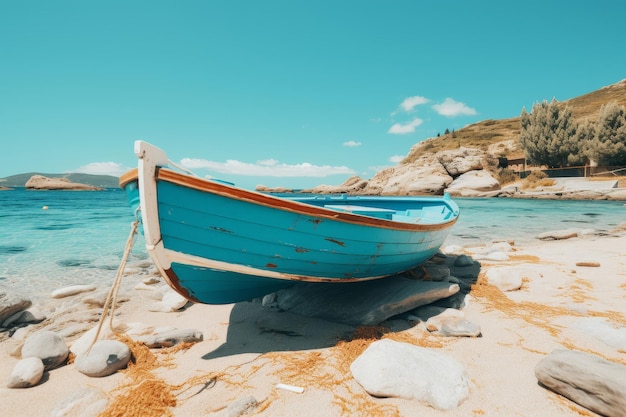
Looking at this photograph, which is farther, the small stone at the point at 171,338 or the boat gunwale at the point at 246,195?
the small stone at the point at 171,338

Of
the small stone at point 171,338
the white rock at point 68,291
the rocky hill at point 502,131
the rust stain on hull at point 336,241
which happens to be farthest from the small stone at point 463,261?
the rocky hill at point 502,131

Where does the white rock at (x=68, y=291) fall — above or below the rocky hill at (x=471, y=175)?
below

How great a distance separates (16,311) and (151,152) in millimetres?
5403

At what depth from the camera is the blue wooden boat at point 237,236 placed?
3711 mm

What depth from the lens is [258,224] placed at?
4.01 meters

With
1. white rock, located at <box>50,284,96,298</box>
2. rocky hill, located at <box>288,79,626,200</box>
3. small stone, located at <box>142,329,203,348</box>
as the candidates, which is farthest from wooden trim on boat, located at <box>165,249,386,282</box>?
rocky hill, located at <box>288,79,626,200</box>

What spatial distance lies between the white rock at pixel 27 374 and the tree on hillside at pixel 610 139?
61.2 meters

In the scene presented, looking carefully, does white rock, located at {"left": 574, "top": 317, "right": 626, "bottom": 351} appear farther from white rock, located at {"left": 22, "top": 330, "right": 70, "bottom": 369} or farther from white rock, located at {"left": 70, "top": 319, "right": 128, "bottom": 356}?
white rock, located at {"left": 22, "top": 330, "right": 70, "bottom": 369}

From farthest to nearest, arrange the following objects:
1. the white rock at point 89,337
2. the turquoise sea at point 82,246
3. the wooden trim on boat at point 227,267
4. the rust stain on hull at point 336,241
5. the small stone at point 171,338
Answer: the turquoise sea at point 82,246, the small stone at point 171,338, the white rock at point 89,337, the rust stain on hull at point 336,241, the wooden trim on boat at point 227,267

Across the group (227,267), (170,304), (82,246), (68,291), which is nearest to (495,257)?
(227,267)

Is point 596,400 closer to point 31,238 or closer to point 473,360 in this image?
point 473,360

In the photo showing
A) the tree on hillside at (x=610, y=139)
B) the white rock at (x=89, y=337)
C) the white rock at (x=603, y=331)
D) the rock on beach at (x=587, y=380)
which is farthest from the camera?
the tree on hillside at (x=610, y=139)

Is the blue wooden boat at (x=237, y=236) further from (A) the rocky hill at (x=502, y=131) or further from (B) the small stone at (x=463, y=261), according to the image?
(A) the rocky hill at (x=502, y=131)

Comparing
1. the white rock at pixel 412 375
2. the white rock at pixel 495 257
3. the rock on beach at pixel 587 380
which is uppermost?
Answer: the rock on beach at pixel 587 380
